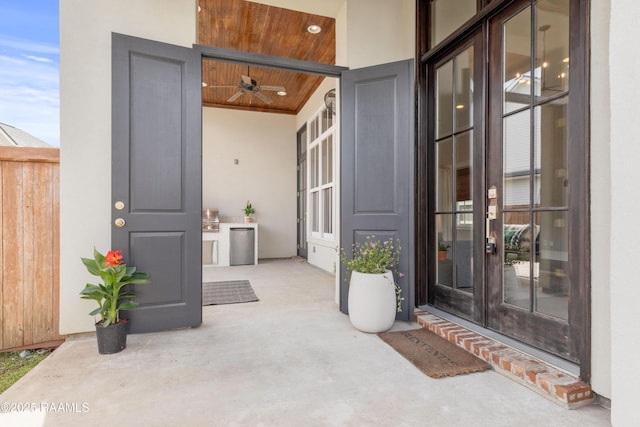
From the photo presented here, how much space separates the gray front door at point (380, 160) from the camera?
9.64ft

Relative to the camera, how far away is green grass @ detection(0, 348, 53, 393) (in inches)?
86.8

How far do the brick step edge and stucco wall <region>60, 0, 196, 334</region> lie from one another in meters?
2.97

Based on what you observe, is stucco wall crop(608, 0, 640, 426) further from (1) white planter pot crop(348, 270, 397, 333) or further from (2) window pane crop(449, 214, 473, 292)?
(1) white planter pot crop(348, 270, 397, 333)

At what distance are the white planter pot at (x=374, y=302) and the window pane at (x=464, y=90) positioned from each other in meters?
1.50

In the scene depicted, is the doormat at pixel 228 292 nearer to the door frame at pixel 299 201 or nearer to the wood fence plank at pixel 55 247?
the wood fence plank at pixel 55 247

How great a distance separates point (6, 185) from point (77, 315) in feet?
3.90

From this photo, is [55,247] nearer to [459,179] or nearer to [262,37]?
[459,179]

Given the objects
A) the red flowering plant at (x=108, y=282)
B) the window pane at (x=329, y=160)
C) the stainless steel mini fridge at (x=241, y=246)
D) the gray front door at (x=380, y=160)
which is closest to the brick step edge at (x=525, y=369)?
the gray front door at (x=380, y=160)

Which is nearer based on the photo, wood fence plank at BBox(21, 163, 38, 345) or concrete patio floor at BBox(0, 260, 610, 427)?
concrete patio floor at BBox(0, 260, 610, 427)

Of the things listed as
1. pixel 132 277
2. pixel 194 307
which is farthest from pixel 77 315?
pixel 194 307

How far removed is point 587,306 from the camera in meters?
1.69

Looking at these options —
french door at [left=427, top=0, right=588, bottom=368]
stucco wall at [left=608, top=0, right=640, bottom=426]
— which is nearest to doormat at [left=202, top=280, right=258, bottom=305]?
french door at [left=427, top=0, right=588, bottom=368]

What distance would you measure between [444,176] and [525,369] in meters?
1.71

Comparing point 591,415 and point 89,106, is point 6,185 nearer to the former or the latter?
point 89,106
